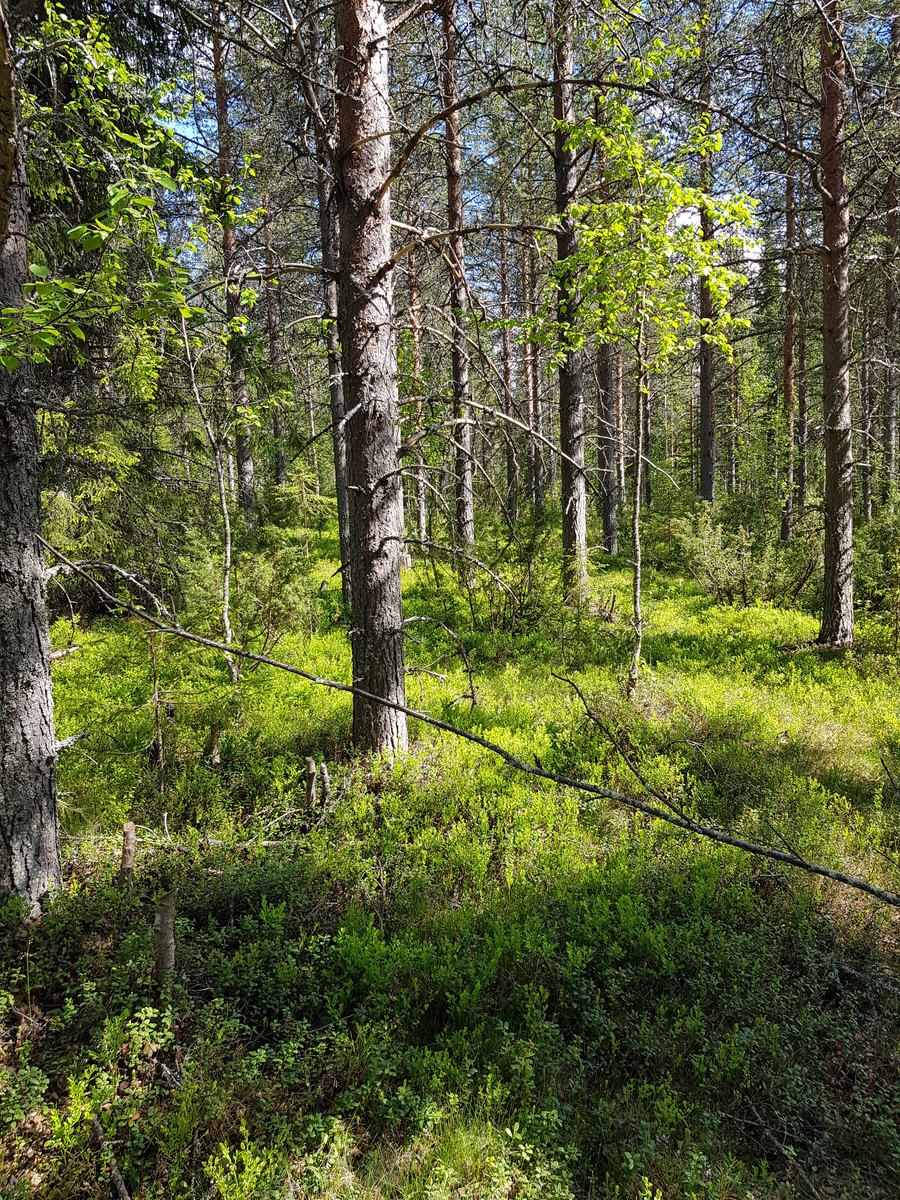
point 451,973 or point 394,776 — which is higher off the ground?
point 394,776

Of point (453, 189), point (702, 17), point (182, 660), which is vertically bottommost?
point (182, 660)

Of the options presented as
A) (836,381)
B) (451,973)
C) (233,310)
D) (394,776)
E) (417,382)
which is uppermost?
(233,310)

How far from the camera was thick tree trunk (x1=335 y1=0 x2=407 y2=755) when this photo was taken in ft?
14.6

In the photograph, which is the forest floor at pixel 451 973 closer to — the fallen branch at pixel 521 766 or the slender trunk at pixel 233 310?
the fallen branch at pixel 521 766

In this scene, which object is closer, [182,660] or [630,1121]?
[630,1121]

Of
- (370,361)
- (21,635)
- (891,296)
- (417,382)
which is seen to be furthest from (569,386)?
(891,296)

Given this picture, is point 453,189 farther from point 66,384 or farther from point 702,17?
point 66,384

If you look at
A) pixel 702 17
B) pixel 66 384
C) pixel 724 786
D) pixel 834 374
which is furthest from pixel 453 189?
pixel 724 786

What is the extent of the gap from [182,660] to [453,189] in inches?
395

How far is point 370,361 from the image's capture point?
4672 millimetres

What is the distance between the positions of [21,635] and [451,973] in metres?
2.98

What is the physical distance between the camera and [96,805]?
482 cm

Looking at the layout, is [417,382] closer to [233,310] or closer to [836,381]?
[836,381]

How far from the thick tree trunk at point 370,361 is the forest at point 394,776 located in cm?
3
